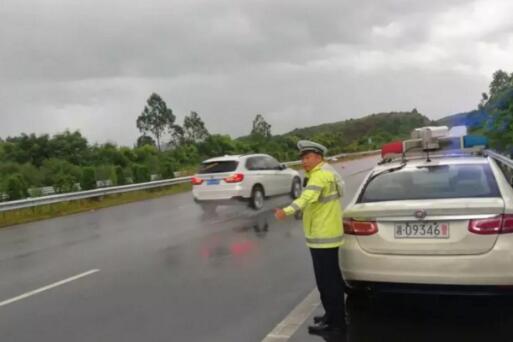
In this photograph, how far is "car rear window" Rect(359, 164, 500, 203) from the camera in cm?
512

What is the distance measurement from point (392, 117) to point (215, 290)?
177665mm

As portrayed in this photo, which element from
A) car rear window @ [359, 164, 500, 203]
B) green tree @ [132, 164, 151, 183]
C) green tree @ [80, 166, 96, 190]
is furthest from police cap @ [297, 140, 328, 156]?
green tree @ [132, 164, 151, 183]

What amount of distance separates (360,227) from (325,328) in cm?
96

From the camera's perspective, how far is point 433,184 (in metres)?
5.39

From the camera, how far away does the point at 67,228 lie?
1399 cm

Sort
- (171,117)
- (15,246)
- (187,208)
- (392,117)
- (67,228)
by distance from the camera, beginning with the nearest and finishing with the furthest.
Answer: (15,246) → (67,228) → (187,208) → (171,117) → (392,117)

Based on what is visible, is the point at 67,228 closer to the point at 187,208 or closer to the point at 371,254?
the point at 187,208

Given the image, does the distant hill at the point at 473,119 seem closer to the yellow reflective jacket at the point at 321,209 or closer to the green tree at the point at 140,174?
the green tree at the point at 140,174

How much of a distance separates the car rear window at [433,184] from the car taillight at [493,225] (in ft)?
1.32

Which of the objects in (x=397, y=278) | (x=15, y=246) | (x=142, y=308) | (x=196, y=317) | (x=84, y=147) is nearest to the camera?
(x=397, y=278)

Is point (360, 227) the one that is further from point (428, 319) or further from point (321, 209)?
point (428, 319)

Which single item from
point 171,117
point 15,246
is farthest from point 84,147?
point 15,246

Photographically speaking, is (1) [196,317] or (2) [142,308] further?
(2) [142,308]

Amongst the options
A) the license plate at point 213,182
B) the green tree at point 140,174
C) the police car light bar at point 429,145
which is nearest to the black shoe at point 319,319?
the police car light bar at point 429,145
